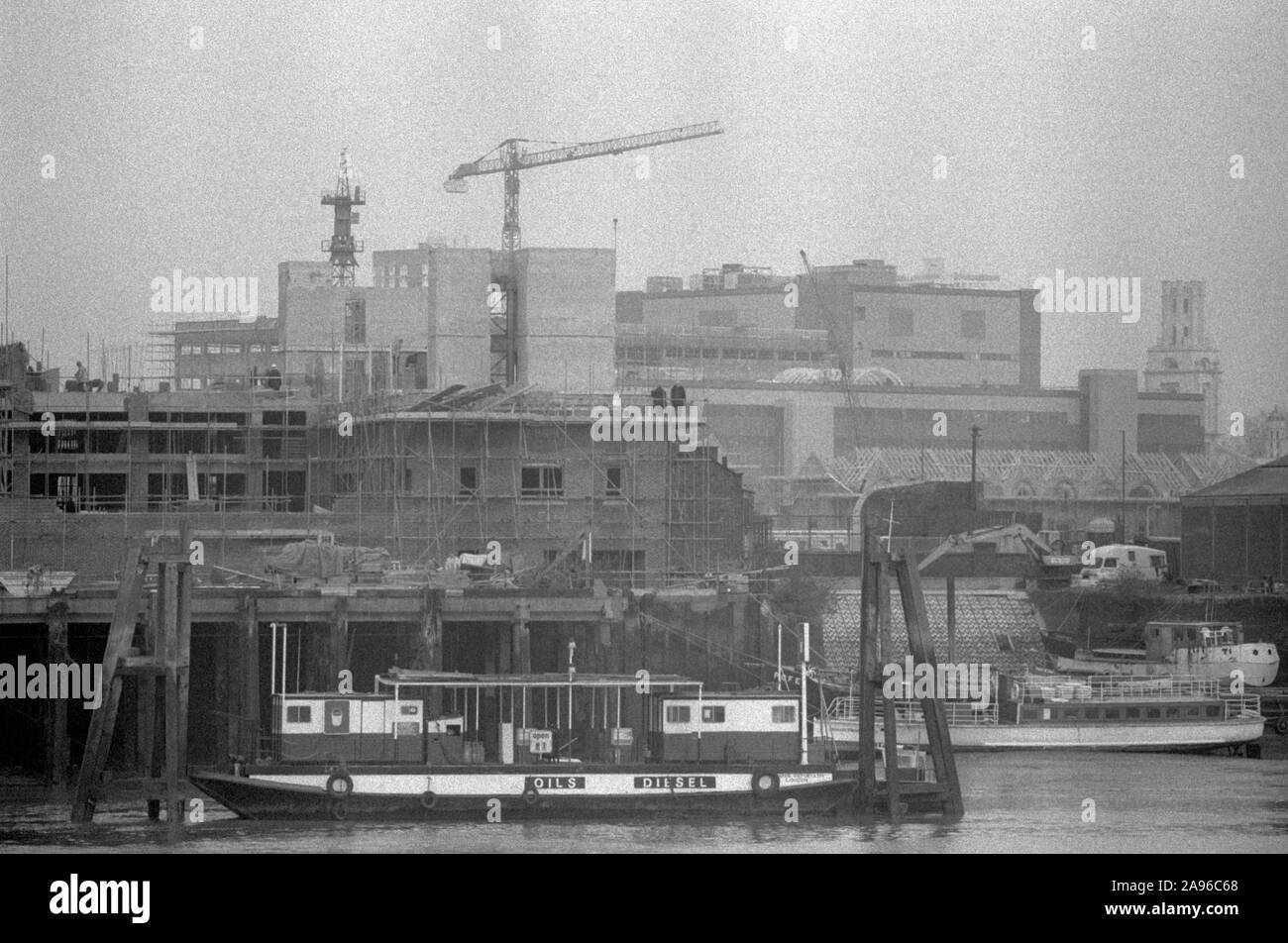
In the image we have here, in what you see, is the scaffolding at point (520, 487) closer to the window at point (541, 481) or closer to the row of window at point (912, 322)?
the window at point (541, 481)

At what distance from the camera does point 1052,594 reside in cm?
5978

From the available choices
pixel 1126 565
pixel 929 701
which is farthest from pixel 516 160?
pixel 929 701

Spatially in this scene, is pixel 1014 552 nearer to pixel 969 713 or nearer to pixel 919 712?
pixel 969 713

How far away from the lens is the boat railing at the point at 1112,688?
48.4m

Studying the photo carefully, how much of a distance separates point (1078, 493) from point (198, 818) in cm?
5109

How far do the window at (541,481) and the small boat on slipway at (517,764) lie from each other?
13.7m

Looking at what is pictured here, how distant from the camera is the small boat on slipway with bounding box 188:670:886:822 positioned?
3488 centimetres

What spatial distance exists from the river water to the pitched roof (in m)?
15.1

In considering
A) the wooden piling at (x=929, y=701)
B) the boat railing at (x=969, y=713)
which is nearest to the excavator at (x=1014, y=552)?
the boat railing at (x=969, y=713)

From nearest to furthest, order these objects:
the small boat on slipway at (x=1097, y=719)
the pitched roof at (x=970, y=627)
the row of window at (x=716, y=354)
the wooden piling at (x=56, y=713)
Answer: the wooden piling at (x=56, y=713) < the small boat on slipway at (x=1097, y=719) < the pitched roof at (x=970, y=627) < the row of window at (x=716, y=354)

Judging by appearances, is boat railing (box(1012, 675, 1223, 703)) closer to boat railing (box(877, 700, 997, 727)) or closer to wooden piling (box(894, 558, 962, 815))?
boat railing (box(877, 700, 997, 727))

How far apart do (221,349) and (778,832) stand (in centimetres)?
4466

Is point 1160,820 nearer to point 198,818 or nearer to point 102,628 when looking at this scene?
point 198,818
